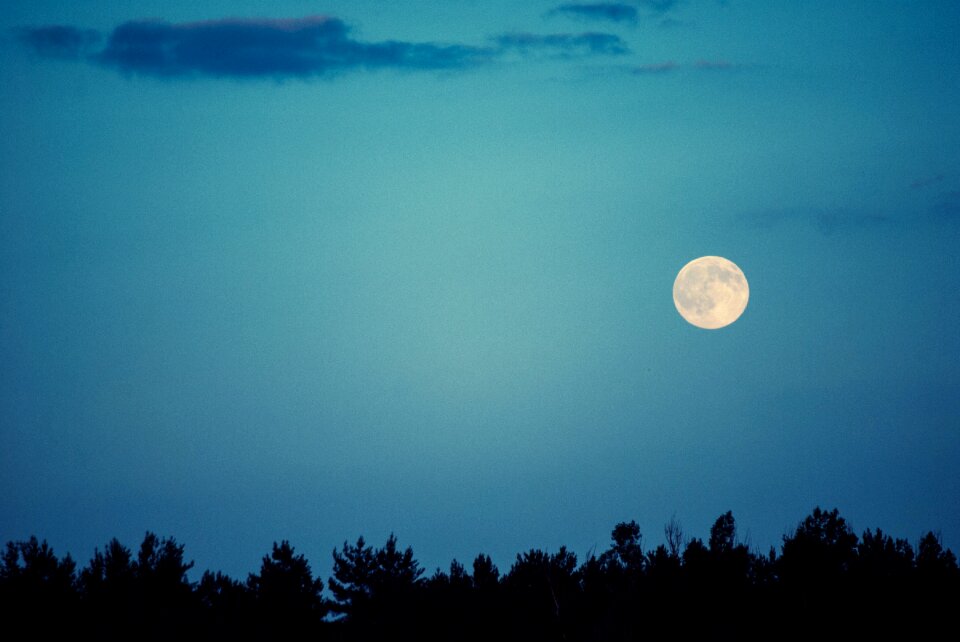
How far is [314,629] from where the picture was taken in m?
70.4

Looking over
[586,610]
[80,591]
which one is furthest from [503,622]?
[80,591]

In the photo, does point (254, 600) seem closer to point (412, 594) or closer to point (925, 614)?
point (412, 594)

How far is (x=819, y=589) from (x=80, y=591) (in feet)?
143

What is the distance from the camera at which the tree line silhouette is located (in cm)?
4988

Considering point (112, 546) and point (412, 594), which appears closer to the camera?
point (412, 594)

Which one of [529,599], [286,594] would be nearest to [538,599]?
[529,599]

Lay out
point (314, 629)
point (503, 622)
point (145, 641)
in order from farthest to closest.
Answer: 1. point (314, 629)
2. point (503, 622)
3. point (145, 641)

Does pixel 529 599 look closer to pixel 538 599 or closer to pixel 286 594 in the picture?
pixel 538 599

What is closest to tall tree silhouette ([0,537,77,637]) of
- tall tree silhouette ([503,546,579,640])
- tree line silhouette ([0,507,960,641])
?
tree line silhouette ([0,507,960,641])

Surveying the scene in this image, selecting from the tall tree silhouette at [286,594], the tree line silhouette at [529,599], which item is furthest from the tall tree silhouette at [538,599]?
the tall tree silhouette at [286,594]

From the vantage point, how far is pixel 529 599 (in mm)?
61500

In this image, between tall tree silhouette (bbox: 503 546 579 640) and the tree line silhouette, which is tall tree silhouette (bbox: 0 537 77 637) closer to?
the tree line silhouette

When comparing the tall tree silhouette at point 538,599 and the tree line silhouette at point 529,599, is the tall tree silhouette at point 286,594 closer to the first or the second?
the tree line silhouette at point 529,599

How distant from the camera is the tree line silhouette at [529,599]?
49.9 m
